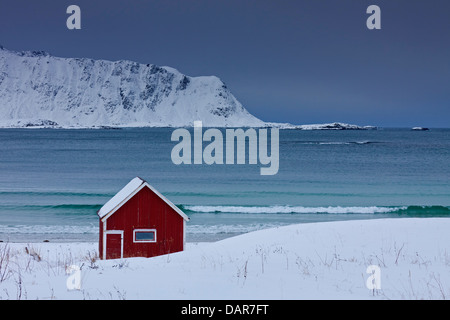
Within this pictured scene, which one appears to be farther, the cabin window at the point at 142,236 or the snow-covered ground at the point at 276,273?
the cabin window at the point at 142,236

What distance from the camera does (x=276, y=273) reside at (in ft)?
26.9

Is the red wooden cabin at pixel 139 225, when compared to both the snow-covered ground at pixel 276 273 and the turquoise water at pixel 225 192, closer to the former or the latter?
the snow-covered ground at pixel 276 273

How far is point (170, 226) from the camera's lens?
657 inches

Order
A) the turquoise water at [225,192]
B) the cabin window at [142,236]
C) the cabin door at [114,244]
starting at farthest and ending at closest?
the turquoise water at [225,192] → the cabin window at [142,236] → the cabin door at [114,244]

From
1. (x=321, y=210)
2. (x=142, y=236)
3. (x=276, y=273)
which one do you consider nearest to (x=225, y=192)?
(x=321, y=210)

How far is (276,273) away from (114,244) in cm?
951

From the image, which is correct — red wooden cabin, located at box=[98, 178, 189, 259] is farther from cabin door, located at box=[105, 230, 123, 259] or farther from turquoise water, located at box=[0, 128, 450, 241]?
turquoise water, located at box=[0, 128, 450, 241]

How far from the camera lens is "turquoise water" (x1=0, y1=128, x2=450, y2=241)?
28.1 m

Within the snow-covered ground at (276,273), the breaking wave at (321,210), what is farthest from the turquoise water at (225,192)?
the snow-covered ground at (276,273)

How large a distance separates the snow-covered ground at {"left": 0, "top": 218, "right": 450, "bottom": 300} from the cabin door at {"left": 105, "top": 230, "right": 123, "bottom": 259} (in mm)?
4435

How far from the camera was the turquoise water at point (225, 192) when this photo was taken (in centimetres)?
2814

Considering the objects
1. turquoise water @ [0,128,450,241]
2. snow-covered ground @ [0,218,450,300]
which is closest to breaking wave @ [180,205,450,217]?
turquoise water @ [0,128,450,241]

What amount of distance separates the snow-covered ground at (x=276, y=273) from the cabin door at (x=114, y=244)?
14.5 ft
